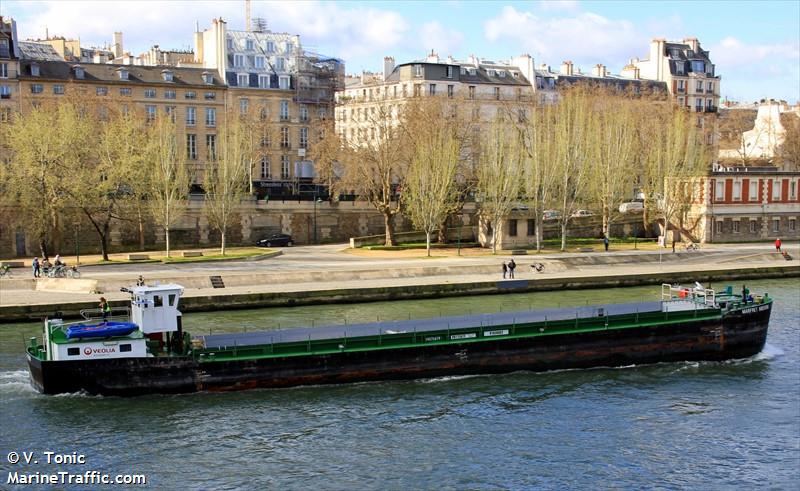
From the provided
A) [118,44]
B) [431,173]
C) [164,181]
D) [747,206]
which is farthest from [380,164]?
[118,44]

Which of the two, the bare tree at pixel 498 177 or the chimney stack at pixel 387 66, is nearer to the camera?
the bare tree at pixel 498 177

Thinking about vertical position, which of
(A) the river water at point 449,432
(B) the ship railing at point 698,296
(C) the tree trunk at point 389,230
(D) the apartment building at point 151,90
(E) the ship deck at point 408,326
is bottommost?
(A) the river water at point 449,432

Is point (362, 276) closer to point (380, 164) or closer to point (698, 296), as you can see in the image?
point (380, 164)

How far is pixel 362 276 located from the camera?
60750mm

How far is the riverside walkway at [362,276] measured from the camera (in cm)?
5338

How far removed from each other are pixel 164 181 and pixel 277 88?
3405cm

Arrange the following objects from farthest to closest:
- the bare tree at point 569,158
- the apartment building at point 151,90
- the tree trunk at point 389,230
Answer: the apartment building at point 151,90 → the tree trunk at point 389,230 → the bare tree at point 569,158

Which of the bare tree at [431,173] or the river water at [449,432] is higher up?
the bare tree at [431,173]

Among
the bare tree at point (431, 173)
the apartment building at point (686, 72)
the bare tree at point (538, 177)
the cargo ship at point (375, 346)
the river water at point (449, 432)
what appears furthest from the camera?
the apartment building at point (686, 72)

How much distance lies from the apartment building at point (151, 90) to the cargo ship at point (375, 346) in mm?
50762

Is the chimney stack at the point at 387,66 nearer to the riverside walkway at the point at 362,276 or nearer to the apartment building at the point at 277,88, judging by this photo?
the apartment building at the point at 277,88

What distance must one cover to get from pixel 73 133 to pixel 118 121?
779 cm

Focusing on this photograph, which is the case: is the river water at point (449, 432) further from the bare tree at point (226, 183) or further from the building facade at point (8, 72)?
the building facade at point (8, 72)

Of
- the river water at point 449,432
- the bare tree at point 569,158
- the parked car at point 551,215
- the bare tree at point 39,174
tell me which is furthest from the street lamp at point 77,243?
the parked car at point 551,215
